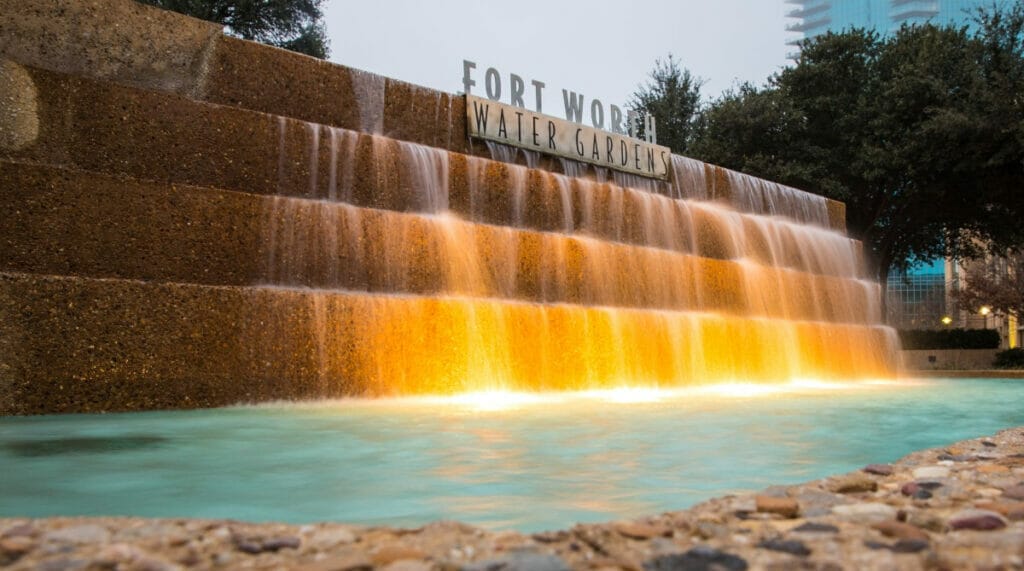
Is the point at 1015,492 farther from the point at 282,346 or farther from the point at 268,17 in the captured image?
the point at 268,17

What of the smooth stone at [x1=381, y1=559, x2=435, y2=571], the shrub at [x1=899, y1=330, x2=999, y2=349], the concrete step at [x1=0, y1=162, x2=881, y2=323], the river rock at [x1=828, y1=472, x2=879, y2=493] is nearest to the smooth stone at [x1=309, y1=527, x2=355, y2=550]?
the smooth stone at [x1=381, y1=559, x2=435, y2=571]

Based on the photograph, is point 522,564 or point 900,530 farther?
point 900,530

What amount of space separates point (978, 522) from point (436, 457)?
9.68 ft

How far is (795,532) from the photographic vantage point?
8.70 feet

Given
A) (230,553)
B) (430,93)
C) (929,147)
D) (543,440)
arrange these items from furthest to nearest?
(929,147) → (430,93) → (543,440) → (230,553)

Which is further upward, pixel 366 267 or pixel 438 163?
pixel 438 163

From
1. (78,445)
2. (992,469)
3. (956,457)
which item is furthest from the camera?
(78,445)

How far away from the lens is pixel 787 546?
245cm

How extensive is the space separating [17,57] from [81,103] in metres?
1.27

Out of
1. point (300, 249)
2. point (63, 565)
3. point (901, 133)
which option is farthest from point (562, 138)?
point (901, 133)

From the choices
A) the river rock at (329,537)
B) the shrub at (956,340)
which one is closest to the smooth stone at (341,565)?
the river rock at (329,537)

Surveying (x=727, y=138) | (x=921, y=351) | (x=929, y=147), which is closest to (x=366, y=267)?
(x=929, y=147)

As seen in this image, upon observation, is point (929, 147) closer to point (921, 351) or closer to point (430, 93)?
point (921, 351)

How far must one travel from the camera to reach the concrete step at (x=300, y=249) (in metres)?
8.57
